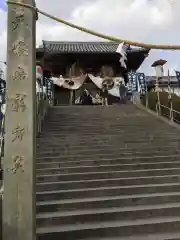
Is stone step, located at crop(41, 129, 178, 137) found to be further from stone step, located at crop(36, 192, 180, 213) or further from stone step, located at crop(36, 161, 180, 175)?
stone step, located at crop(36, 192, 180, 213)

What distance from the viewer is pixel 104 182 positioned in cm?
653

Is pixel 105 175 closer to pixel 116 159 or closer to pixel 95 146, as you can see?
pixel 116 159

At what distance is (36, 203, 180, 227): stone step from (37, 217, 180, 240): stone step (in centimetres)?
11

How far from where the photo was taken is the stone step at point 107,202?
545 cm

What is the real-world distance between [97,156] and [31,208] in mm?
4518

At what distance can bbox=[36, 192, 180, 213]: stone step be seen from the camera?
5.45 m

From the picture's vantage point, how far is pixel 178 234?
4.82 metres

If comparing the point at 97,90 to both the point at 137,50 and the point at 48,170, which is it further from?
the point at 48,170

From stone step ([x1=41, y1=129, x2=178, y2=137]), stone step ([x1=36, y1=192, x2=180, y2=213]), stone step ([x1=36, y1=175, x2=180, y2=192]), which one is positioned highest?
stone step ([x1=41, y1=129, x2=178, y2=137])

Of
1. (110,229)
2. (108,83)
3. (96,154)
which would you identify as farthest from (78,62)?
(110,229)

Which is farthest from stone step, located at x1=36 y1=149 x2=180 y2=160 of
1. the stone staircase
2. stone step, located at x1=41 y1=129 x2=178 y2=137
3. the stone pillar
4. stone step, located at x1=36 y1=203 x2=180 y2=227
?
the stone pillar

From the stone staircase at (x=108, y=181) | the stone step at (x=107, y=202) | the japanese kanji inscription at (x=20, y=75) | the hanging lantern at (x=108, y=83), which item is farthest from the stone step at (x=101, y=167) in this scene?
the hanging lantern at (x=108, y=83)

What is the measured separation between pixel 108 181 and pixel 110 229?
1.80 m

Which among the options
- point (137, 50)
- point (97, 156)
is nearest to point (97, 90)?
point (137, 50)
